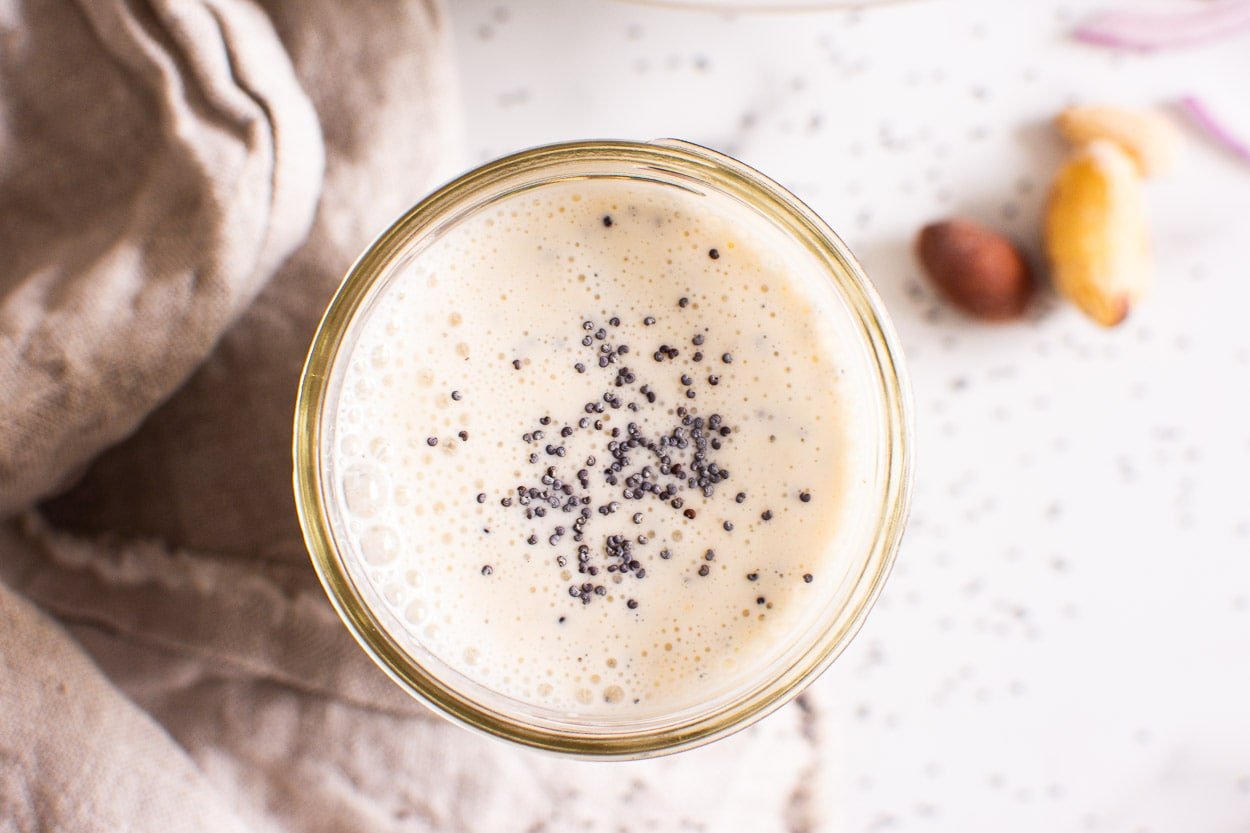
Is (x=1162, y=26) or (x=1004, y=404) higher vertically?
(x=1162, y=26)

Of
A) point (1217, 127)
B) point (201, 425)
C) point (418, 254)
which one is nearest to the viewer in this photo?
point (418, 254)

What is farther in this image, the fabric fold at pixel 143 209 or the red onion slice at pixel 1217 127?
the red onion slice at pixel 1217 127

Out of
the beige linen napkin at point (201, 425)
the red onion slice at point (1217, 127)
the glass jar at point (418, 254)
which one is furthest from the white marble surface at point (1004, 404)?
the glass jar at point (418, 254)

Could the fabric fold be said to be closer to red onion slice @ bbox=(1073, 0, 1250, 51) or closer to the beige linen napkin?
the beige linen napkin

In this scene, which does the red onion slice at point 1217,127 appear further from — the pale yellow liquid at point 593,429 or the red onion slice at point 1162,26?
the pale yellow liquid at point 593,429

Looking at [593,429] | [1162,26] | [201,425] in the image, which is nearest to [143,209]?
[201,425]

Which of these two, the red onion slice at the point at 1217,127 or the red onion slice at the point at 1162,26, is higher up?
the red onion slice at the point at 1162,26

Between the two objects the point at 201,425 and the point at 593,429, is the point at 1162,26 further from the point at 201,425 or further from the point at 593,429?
the point at 201,425
